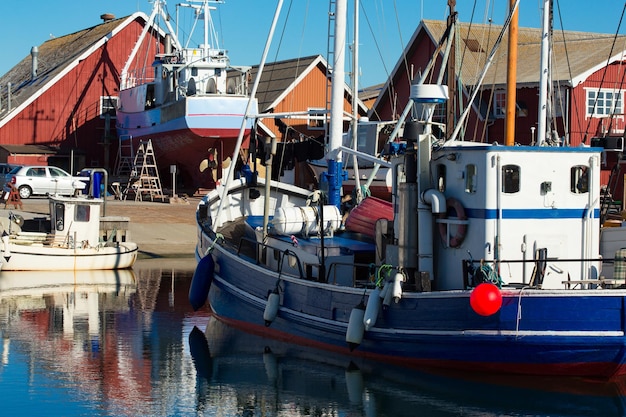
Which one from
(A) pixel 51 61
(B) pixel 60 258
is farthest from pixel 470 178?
(A) pixel 51 61

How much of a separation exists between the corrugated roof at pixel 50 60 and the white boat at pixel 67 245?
2105 centimetres

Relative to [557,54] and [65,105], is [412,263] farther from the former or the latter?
[65,105]

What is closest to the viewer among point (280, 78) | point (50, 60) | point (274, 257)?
point (274, 257)

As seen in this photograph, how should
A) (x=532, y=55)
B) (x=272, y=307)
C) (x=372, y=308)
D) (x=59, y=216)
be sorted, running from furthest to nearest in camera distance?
1. (x=532, y=55)
2. (x=59, y=216)
3. (x=272, y=307)
4. (x=372, y=308)

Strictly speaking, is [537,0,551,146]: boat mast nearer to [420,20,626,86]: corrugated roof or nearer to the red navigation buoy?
the red navigation buoy

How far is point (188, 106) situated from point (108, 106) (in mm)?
10413

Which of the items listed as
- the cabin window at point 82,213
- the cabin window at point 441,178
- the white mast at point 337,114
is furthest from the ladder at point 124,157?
the cabin window at point 441,178

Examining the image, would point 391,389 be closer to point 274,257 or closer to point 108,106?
point 274,257

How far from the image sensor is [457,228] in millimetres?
15516

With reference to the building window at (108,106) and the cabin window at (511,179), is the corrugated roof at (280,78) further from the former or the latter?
the cabin window at (511,179)

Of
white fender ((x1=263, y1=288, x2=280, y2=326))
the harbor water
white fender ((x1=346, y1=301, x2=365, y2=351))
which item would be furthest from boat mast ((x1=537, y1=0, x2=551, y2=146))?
white fender ((x1=263, y1=288, x2=280, y2=326))

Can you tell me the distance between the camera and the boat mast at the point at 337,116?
67.7 feet

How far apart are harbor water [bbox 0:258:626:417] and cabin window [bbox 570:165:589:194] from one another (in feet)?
9.23

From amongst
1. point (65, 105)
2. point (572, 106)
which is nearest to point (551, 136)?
point (572, 106)
